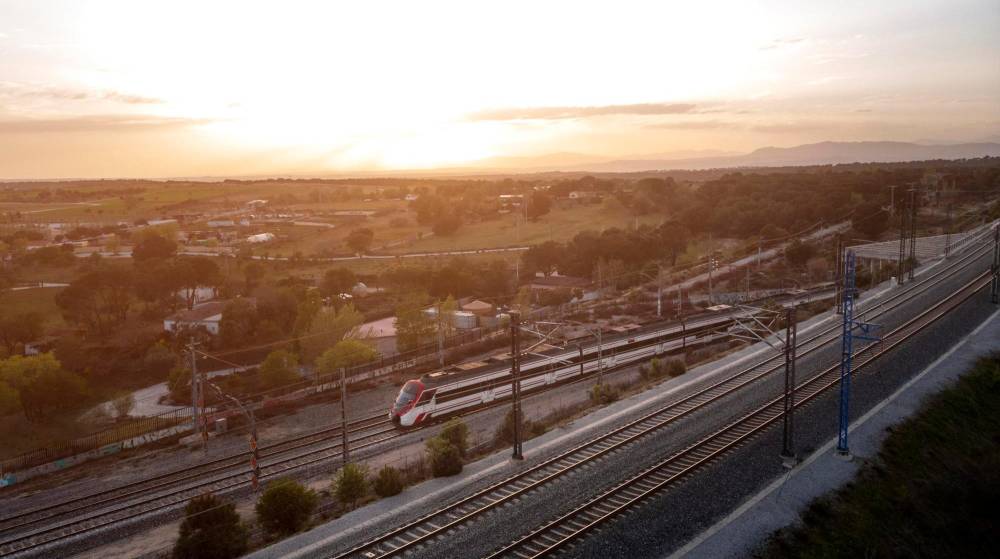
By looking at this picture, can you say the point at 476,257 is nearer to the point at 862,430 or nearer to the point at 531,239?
the point at 531,239

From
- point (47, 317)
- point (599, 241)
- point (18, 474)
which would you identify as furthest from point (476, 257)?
point (18, 474)

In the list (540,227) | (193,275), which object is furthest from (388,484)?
(540,227)

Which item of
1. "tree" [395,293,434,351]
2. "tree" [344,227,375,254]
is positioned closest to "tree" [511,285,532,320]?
"tree" [395,293,434,351]

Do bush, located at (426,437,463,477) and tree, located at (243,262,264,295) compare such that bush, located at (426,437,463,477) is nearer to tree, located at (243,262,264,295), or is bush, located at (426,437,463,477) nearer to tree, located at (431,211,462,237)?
tree, located at (243,262,264,295)

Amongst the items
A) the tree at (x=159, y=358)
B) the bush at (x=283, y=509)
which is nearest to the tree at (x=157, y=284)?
the tree at (x=159, y=358)

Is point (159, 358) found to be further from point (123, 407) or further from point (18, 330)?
point (123, 407)

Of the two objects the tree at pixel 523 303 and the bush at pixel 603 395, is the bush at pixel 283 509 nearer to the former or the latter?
the bush at pixel 603 395
